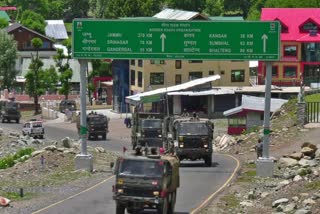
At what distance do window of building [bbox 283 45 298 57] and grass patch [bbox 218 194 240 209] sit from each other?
249 feet

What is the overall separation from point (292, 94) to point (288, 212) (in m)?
67.6

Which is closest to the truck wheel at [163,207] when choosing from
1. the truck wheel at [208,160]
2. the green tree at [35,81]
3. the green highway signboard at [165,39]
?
the green highway signboard at [165,39]

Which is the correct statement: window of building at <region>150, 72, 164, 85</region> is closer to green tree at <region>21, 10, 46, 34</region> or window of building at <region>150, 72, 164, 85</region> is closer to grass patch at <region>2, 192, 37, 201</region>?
green tree at <region>21, 10, 46, 34</region>

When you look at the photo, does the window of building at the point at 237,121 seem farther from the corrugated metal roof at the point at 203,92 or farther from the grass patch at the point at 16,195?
the grass patch at the point at 16,195

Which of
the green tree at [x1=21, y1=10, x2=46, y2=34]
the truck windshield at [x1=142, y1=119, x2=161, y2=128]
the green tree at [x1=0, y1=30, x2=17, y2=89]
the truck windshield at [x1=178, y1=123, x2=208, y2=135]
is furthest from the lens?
the green tree at [x1=21, y1=10, x2=46, y2=34]

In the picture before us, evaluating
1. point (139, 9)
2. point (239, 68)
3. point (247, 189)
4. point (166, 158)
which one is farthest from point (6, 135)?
point (139, 9)

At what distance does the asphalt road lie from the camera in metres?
35.7

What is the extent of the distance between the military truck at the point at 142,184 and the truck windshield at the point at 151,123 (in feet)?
115

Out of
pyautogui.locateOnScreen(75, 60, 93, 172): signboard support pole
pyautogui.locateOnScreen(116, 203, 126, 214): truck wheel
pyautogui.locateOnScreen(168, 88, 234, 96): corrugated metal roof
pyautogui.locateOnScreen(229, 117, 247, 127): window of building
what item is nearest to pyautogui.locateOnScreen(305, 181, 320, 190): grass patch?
pyautogui.locateOnScreen(116, 203, 126, 214): truck wheel

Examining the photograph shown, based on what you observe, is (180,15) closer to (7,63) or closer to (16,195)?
(7,63)

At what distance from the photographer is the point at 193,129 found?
54062mm

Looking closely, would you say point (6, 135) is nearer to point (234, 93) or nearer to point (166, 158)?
point (234, 93)

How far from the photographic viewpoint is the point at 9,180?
47.2 m

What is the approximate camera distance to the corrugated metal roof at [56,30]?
182837mm
